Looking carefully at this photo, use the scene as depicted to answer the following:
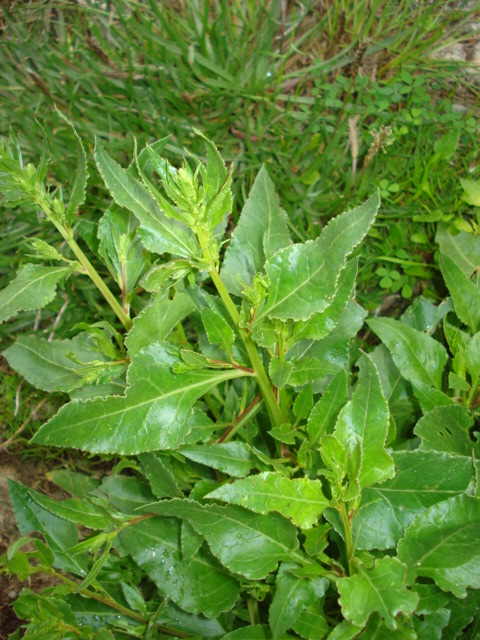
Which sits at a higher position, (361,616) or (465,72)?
(465,72)

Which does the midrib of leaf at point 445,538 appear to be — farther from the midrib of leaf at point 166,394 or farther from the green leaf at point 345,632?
the midrib of leaf at point 166,394

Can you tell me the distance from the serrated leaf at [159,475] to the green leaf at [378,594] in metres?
0.61

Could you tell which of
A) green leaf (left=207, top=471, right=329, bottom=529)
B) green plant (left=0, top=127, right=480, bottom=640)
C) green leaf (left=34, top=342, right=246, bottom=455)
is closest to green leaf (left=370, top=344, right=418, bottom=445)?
green plant (left=0, top=127, right=480, bottom=640)

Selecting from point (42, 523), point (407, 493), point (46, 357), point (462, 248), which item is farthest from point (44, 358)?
point (462, 248)

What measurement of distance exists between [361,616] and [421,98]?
97.0 inches

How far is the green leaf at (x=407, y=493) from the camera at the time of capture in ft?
5.56

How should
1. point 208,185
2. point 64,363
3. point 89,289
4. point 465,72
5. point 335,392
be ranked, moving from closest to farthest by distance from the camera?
point 208,185, point 335,392, point 64,363, point 89,289, point 465,72

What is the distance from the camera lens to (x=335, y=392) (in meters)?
1.77

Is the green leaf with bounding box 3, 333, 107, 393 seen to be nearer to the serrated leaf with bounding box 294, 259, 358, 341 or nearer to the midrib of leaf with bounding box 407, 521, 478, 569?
the serrated leaf with bounding box 294, 259, 358, 341

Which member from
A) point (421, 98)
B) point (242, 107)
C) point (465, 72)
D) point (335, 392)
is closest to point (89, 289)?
point (242, 107)

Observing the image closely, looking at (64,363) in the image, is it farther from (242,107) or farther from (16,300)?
(242,107)

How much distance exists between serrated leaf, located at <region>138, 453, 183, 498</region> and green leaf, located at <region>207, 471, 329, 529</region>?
1.25 feet

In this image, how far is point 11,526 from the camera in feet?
8.65

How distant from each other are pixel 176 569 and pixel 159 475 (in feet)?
1.12
